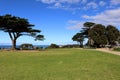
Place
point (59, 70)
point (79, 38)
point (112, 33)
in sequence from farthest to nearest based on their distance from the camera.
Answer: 1. point (79, 38)
2. point (112, 33)
3. point (59, 70)

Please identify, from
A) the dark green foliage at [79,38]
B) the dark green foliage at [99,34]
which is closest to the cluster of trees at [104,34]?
the dark green foliage at [99,34]

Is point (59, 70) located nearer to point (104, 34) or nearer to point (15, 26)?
point (15, 26)

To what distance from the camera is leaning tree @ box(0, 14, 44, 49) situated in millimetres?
47938

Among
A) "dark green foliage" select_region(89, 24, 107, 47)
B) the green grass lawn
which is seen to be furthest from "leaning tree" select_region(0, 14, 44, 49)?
the green grass lawn

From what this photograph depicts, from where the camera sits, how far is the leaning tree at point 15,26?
47.9 m

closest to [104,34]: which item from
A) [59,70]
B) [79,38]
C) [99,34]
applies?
[99,34]

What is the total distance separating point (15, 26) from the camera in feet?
161

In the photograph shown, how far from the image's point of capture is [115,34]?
220 feet

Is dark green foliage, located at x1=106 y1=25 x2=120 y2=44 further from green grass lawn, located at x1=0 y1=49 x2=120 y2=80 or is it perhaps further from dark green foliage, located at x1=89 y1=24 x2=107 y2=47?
green grass lawn, located at x1=0 y1=49 x2=120 y2=80

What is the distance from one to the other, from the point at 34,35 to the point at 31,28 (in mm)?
2968

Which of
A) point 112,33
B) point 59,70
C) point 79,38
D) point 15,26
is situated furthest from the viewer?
point 79,38

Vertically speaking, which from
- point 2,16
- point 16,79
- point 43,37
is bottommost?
point 16,79

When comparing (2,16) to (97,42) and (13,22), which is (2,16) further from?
(97,42)

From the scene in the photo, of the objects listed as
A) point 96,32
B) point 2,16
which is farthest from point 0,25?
point 96,32
